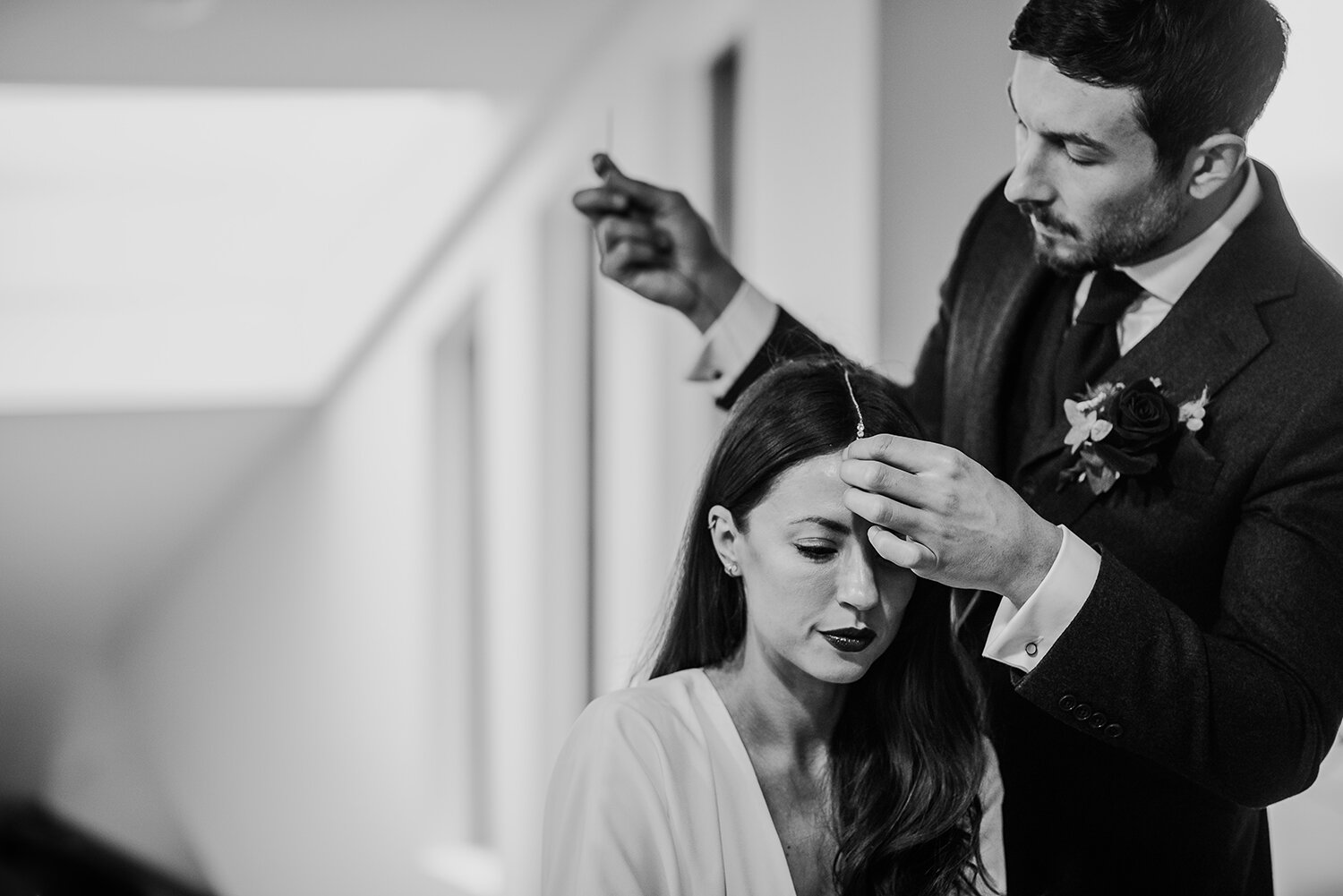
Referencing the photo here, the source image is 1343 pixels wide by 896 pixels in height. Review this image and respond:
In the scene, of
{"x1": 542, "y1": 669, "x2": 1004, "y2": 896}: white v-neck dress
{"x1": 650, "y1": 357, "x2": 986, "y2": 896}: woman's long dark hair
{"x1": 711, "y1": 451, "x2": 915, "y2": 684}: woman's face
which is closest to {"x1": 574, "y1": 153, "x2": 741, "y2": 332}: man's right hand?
{"x1": 650, "y1": 357, "x2": 986, "y2": 896}: woman's long dark hair

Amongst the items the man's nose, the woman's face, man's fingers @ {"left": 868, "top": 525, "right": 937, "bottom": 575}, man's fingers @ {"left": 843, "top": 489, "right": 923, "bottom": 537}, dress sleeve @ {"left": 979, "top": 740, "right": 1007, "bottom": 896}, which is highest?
the man's nose

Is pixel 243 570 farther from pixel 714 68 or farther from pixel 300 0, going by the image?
pixel 714 68

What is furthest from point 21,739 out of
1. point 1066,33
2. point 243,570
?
point 1066,33

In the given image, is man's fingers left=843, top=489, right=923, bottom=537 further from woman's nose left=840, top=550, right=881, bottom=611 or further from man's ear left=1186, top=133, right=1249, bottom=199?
man's ear left=1186, top=133, right=1249, bottom=199

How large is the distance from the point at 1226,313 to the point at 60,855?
4.51 feet

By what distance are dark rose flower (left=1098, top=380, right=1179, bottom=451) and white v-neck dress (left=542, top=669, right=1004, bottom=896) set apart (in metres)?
0.45

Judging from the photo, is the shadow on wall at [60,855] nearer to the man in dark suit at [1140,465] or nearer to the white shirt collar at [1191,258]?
the man in dark suit at [1140,465]

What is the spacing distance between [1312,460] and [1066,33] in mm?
427

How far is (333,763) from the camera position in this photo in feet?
5.94

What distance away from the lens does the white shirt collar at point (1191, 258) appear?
1241mm

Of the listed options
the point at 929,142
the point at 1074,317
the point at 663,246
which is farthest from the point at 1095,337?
the point at 929,142

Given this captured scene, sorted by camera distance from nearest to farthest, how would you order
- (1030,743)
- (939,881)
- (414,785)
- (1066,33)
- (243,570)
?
1. (1066,33)
2. (939,881)
3. (1030,743)
4. (243,570)
5. (414,785)

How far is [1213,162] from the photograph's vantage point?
117 cm

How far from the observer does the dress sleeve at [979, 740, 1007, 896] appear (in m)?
1.25
